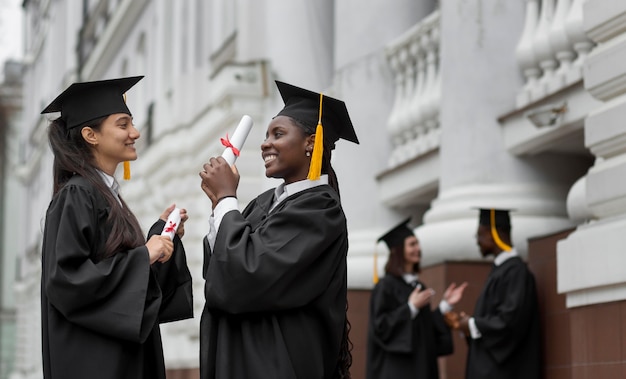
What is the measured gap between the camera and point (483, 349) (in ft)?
31.4

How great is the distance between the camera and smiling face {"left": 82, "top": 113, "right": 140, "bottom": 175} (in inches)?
233

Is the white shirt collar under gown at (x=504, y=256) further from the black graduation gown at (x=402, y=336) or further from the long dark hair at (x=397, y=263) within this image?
the long dark hair at (x=397, y=263)

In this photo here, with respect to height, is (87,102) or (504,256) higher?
(87,102)

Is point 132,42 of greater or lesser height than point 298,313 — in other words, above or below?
above

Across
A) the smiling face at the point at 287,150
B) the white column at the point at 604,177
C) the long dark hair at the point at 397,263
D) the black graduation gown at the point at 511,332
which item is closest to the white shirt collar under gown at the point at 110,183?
the smiling face at the point at 287,150

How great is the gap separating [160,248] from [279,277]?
57 centimetres

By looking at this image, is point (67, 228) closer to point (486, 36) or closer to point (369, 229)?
point (486, 36)

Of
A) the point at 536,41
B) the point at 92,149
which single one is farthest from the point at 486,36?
the point at 92,149

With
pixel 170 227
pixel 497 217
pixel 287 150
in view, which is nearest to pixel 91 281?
pixel 170 227

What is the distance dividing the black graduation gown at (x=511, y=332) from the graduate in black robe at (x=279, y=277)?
12.2 feet

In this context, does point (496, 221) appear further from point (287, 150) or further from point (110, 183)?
point (110, 183)

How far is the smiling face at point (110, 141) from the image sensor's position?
591 centimetres

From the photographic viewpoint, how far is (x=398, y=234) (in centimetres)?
1067

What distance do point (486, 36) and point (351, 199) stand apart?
3343 mm
